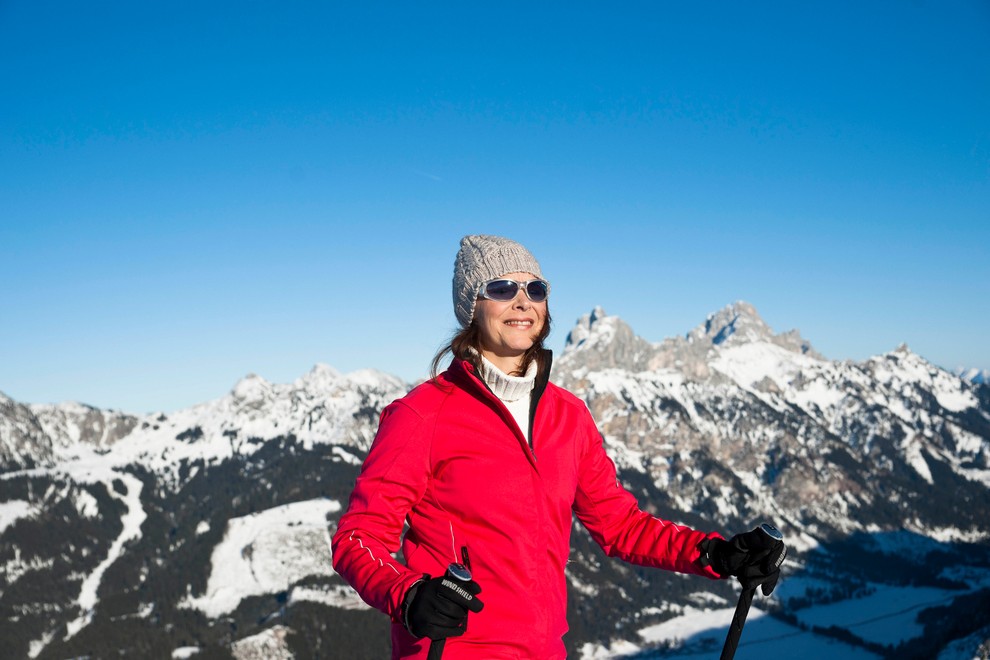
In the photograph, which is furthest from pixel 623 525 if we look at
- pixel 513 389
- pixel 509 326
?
pixel 509 326

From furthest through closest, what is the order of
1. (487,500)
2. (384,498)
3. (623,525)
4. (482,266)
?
(623,525), (482,266), (487,500), (384,498)

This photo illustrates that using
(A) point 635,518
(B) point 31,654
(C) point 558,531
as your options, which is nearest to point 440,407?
(C) point 558,531

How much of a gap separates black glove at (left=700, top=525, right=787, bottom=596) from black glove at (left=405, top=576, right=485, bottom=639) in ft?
7.54

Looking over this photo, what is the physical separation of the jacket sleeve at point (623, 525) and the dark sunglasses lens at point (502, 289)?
4.10 feet

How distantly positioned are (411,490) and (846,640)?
762ft

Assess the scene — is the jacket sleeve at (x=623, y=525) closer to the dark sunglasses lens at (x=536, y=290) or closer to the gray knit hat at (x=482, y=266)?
the dark sunglasses lens at (x=536, y=290)

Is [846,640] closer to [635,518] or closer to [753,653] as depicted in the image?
[753,653]

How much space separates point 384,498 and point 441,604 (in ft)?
2.78

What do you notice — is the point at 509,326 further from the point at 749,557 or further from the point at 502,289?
the point at 749,557

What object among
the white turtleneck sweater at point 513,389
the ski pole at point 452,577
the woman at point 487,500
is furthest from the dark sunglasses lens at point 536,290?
the ski pole at point 452,577

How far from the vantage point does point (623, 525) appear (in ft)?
19.6

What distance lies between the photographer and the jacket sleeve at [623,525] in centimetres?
561

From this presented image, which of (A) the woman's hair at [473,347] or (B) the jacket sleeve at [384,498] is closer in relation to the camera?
(B) the jacket sleeve at [384,498]

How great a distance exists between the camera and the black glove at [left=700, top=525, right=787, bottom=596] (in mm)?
5344
